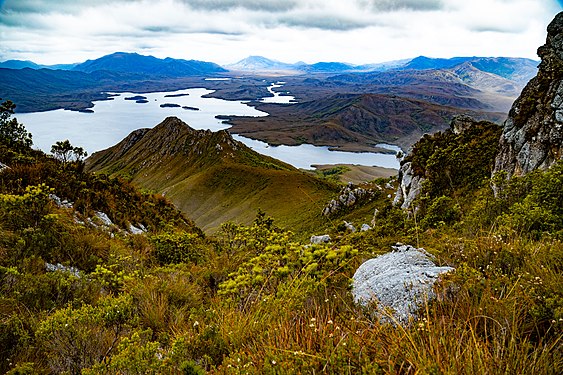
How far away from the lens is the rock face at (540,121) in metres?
19.2

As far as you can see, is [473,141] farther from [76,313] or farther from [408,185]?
[76,313]

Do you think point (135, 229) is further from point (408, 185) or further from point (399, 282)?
point (408, 185)

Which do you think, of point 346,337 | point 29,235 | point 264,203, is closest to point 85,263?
point 29,235

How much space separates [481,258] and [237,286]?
324 centimetres

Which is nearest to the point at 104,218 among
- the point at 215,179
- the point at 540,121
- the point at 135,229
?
the point at 135,229

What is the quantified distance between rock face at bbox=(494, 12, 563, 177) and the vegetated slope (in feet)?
62.5

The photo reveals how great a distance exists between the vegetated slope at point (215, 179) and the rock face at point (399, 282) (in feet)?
102

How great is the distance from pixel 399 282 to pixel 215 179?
8322 cm

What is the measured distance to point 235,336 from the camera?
3.46 m

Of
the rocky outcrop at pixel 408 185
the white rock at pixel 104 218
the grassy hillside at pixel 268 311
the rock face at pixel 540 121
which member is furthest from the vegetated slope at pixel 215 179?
the grassy hillside at pixel 268 311

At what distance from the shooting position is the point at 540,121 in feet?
67.9

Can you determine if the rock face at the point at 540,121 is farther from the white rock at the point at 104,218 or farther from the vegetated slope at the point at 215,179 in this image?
the white rock at the point at 104,218

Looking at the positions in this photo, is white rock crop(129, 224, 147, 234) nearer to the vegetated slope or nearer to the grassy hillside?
the grassy hillside

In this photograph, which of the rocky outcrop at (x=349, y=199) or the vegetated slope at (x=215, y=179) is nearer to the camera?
the rocky outcrop at (x=349, y=199)
